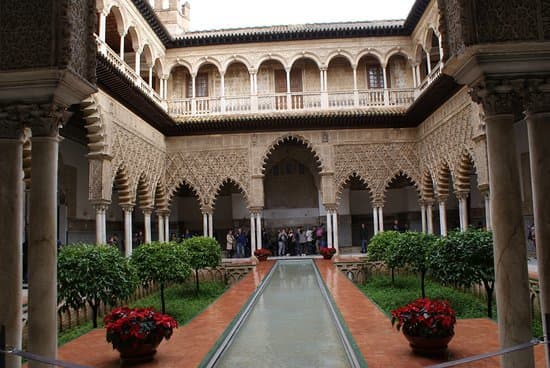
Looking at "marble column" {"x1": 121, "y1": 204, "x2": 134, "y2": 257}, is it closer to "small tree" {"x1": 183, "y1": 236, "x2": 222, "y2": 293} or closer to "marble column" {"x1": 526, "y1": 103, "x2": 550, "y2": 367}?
"small tree" {"x1": 183, "y1": 236, "x2": 222, "y2": 293}

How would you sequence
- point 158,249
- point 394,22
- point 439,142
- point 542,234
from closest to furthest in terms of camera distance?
1. point 542,234
2. point 158,249
3. point 439,142
4. point 394,22

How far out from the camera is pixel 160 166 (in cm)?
1948

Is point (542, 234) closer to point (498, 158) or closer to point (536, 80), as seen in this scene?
point (498, 158)

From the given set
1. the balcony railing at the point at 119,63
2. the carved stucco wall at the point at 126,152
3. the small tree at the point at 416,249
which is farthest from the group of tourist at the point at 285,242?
the small tree at the point at 416,249

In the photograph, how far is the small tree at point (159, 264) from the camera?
993cm

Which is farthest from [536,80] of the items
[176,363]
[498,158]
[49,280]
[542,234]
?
[49,280]

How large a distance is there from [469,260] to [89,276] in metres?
6.65

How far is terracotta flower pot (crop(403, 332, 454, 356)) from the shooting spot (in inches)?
201

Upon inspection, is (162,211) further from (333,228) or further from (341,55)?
(341,55)

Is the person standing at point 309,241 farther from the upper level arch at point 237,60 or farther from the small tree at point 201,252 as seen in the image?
the small tree at point 201,252

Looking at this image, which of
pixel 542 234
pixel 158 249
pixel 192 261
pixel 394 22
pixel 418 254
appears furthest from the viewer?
pixel 394 22

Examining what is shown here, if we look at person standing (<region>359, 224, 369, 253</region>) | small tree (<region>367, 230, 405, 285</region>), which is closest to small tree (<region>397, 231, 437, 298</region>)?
small tree (<region>367, 230, 405, 285</region>)

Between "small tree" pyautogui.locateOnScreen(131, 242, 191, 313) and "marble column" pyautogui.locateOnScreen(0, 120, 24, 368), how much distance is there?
538 cm

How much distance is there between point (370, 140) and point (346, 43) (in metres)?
4.30
